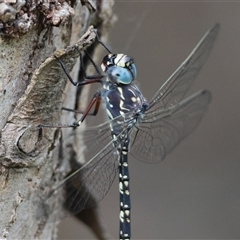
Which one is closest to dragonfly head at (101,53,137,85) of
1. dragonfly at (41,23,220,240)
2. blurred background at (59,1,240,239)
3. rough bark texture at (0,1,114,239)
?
dragonfly at (41,23,220,240)

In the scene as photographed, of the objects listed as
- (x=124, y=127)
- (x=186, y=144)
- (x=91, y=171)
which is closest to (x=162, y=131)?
(x=124, y=127)

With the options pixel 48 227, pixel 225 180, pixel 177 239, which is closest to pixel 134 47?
pixel 225 180

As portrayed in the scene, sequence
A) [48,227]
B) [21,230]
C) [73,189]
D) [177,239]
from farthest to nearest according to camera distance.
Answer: [177,239] → [73,189] → [48,227] → [21,230]

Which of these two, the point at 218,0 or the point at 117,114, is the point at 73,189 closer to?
the point at 117,114

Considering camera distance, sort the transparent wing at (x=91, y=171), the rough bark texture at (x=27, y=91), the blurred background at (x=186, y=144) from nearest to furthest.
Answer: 1. the rough bark texture at (x=27, y=91)
2. the transparent wing at (x=91, y=171)
3. the blurred background at (x=186, y=144)

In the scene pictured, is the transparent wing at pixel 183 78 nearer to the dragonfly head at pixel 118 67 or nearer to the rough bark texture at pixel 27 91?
the dragonfly head at pixel 118 67

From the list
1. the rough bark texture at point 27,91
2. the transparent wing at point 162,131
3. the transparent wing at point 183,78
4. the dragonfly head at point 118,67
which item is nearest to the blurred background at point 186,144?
the transparent wing at point 162,131

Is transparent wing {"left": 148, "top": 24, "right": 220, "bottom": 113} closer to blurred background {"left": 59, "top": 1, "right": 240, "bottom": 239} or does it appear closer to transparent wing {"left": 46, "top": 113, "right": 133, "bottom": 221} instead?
transparent wing {"left": 46, "top": 113, "right": 133, "bottom": 221}
